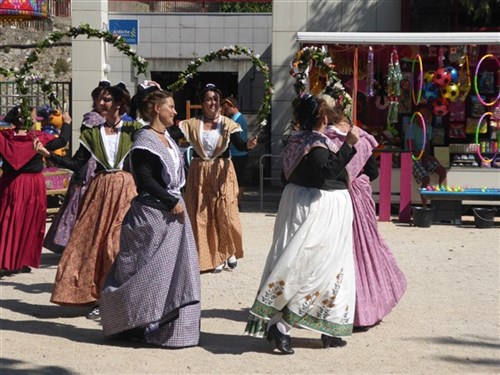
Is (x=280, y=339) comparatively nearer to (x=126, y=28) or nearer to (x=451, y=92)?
(x=451, y=92)

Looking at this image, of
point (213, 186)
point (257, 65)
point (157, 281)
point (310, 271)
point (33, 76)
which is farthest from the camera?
point (257, 65)

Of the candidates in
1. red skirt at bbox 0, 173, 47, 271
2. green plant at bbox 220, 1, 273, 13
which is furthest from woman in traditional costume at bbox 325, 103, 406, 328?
green plant at bbox 220, 1, 273, 13

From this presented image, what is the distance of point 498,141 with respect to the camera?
15.3 m

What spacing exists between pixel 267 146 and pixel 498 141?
4580 mm

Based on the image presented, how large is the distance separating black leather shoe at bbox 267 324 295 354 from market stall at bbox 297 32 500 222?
24.3ft

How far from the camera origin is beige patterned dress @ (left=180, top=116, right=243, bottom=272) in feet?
33.2

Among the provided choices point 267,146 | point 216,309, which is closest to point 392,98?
point 267,146

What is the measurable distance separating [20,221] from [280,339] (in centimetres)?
384

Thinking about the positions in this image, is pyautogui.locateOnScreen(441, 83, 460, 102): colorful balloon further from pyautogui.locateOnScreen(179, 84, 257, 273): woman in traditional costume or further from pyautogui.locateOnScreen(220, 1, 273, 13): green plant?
pyautogui.locateOnScreen(220, 1, 273, 13): green plant

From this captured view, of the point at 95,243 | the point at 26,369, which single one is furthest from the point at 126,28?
the point at 26,369

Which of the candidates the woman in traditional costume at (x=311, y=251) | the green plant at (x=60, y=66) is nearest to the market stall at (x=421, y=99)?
the woman in traditional costume at (x=311, y=251)

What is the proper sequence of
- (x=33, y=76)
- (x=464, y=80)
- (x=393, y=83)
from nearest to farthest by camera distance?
(x=33, y=76), (x=393, y=83), (x=464, y=80)

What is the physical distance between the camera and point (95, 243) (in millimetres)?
8086

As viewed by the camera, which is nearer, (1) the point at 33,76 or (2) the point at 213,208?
(1) the point at 33,76
